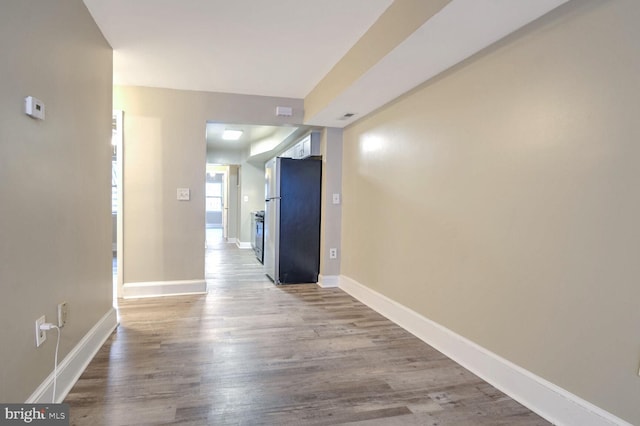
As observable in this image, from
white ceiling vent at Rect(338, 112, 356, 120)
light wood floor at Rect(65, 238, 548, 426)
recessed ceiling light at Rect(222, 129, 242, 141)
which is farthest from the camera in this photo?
recessed ceiling light at Rect(222, 129, 242, 141)

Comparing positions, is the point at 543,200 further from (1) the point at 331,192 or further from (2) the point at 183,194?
(2) the point at 183,194

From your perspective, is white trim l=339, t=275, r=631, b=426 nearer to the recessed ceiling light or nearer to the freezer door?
the freezer door

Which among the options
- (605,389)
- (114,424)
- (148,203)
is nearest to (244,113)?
(148,203)

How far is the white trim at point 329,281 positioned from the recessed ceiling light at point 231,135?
3.02 m

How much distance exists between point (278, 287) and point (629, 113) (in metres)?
3.62

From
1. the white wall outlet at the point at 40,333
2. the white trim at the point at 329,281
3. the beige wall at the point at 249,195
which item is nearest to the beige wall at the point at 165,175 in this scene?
the white trim at the point at 329,281

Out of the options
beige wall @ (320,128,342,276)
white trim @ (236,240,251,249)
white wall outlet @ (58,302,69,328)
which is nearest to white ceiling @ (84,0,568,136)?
beige wall @ (320,128,342,276)

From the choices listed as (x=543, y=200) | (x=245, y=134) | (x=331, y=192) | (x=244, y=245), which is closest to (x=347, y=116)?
(x=331, y=192)

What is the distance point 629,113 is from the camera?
1.38m

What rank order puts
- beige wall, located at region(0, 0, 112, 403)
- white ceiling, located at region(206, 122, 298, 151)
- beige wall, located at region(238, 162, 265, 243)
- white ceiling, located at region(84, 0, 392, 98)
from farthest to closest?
beige wall, located at region(238, 162, 265, 243) → white ceiling, located at region(206, 122, 298, 151) → white ceiling, located at region(84, 0, 392, 98) → beige wall, located at region(0, 0, 112, 403)

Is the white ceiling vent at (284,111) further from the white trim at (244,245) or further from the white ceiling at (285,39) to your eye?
the white trim at (244,245)

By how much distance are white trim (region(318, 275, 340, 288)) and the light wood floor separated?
1046 millimetres

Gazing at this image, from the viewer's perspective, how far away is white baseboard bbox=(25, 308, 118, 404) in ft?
5.20

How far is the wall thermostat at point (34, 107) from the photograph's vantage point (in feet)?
4.71
